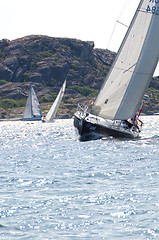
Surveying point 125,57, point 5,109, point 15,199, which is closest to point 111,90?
point 125,57

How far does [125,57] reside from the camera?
3500 centimetres

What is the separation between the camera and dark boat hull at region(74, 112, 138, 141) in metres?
33.9

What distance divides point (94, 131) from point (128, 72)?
6993mm

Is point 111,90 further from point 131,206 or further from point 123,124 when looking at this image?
point 131,206

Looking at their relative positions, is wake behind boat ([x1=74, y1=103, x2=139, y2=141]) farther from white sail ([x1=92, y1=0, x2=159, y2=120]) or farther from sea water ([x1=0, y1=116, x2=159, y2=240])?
sea water ([x1=0, y1=116, x2=159, y2=240])

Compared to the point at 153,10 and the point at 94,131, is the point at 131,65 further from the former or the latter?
the point at 94,131

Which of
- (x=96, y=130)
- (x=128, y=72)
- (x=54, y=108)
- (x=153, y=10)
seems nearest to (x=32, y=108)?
(x=54, y=108)

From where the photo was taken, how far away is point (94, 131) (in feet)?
114

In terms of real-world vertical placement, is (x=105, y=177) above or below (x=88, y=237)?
below

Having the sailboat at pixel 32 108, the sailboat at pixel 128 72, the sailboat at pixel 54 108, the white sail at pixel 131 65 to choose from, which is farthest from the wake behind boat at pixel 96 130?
the sailboat at pixel 32 108

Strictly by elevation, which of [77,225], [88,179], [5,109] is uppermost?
[77,225]

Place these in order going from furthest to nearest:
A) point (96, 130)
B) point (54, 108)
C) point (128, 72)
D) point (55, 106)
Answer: point (54, 108) → point (55, 106) → point (128, 72) → point (96, 130)

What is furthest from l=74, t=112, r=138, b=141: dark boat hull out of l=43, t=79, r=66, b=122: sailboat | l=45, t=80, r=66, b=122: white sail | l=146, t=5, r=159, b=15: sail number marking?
l=43, t=79, r=66, b=122: sailboat

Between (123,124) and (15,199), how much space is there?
2680cm
